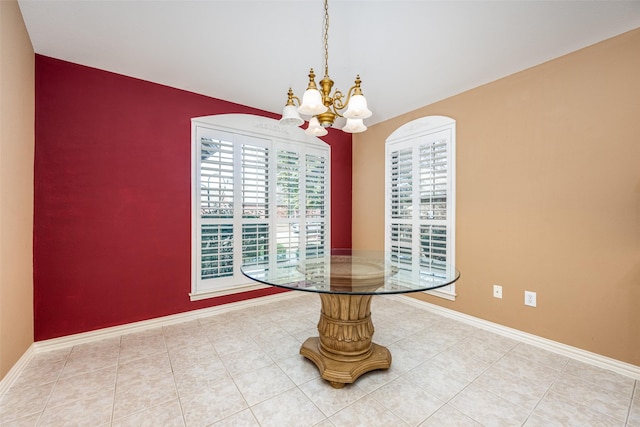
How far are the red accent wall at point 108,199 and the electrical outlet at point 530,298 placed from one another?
3058 millimetres

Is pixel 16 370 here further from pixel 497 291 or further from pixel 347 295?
pixel 497 291

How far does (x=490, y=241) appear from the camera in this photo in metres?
2.65

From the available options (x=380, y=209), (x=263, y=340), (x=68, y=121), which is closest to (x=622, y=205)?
(x=380, y=209)

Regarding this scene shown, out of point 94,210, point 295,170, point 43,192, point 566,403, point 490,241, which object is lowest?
point 566,403

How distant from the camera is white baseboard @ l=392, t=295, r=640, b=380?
1902 mm

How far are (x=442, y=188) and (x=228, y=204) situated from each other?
7.93 feet

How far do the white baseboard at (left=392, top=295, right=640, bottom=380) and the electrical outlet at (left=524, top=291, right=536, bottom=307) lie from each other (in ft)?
0.86

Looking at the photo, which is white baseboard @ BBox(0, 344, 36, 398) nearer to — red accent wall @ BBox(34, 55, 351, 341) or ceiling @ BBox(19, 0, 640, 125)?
red accent wall @ BBox(34, 55, 351, 341)

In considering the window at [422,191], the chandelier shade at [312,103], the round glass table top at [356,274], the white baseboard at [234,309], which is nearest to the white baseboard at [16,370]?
the white baseboard at [234,309]

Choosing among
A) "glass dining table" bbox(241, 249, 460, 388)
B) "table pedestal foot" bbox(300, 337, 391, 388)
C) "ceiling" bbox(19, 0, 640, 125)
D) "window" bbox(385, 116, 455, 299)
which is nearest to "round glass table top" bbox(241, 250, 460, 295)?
"glass dining table" bbox(241, 249, 460, 388)

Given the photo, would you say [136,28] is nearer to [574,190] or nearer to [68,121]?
[68,121]

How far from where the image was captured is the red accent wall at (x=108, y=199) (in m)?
2.23

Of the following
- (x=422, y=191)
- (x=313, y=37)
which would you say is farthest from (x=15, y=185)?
(x=422, y=191)

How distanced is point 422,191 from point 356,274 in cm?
184
